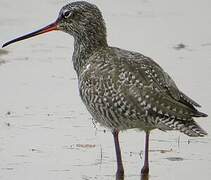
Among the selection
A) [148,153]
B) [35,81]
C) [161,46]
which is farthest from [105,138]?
[161,46]

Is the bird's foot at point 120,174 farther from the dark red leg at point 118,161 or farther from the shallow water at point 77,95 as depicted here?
the shallow water at point 77,95

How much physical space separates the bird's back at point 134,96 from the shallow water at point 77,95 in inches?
32.0

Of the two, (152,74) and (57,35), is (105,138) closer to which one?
(152,74)

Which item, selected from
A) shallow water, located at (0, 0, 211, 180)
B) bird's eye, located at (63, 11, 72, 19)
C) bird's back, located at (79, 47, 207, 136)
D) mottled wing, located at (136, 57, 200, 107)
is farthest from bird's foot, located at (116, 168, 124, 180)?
bird's eye, located at (63, 11, 72, 19)

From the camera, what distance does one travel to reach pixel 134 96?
967 cm

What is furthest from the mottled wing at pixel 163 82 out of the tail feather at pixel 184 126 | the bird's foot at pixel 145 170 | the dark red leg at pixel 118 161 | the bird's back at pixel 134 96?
the bird's foot at pixel 145 170

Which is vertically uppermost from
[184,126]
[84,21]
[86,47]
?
[84,21]

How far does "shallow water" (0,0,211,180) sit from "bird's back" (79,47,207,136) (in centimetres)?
81

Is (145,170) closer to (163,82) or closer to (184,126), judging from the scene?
(184,126)

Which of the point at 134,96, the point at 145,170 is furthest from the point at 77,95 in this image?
the point at 134,96

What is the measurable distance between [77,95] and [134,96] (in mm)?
3380

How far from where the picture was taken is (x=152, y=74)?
9977 millimetres

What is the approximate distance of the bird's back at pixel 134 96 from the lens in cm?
Answer: 959

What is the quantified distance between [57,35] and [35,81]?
9.04 ft
